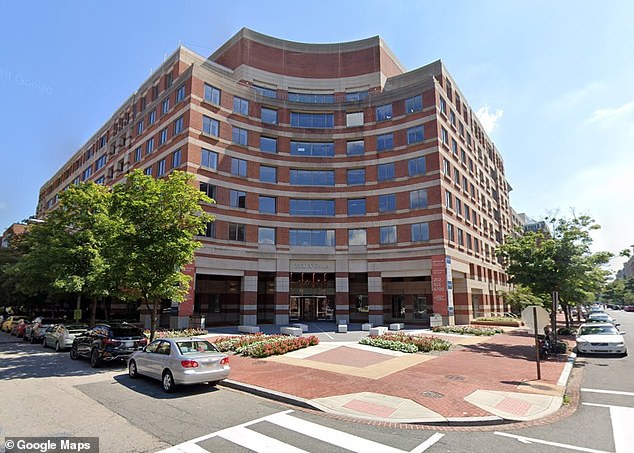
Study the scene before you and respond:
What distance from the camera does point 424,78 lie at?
123 feet

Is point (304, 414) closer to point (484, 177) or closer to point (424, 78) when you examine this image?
point (424, 78)

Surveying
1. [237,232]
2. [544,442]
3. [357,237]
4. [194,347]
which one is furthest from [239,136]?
[544,442]

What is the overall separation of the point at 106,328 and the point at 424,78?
1368 inches

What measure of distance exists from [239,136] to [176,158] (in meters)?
6.13

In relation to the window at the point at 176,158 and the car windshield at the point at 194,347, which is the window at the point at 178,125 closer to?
the window at the point at 176,158

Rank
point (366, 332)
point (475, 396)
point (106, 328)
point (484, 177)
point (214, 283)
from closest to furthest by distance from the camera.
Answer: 1. point (475, 396)
2. point (106, 328)
3. point (366, 332)
4. point (214, 283)
5. point (484, 177)

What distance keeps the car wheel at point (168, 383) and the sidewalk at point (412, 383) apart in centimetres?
178

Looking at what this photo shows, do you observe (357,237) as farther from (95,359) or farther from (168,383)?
(168,383)

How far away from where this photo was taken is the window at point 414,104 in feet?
116

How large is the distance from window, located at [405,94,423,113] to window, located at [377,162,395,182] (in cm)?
536

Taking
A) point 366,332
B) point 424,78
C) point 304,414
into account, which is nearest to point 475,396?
point 304,414

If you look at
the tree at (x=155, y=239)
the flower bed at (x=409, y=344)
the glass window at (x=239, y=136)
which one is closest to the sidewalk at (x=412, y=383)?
the flower bed at (x=409, y=344)

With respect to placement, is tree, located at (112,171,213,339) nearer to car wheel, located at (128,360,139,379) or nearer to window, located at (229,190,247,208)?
car wheel, located at (128,360,139,379)

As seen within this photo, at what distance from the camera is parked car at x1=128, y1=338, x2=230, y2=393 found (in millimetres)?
10609
